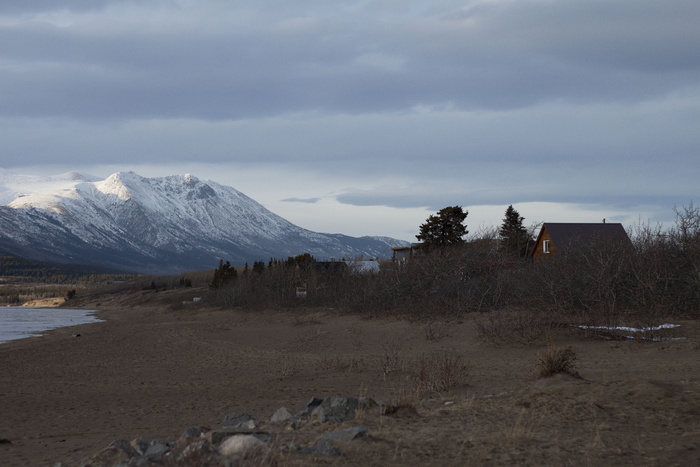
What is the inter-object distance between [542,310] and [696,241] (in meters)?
6.97

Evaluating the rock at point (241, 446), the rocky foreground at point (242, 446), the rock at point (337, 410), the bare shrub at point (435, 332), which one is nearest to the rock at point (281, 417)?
the rocky foreground at point (242, 446)

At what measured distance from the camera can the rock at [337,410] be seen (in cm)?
880

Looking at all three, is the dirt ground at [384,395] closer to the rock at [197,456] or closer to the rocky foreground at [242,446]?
the rocky foreground at [242,446]

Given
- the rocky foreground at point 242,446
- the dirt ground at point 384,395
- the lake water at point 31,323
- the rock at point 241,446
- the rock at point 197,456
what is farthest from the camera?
the lake water at point 31,323

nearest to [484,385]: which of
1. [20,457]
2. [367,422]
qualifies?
[367,422]

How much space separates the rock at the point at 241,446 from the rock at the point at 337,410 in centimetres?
199

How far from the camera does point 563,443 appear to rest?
7.11 m

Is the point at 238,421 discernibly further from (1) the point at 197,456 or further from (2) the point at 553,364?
(2) the point at 553,364

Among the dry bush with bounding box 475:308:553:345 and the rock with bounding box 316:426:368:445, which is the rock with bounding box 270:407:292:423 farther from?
the dry bush with bounding box 475:308:553:345

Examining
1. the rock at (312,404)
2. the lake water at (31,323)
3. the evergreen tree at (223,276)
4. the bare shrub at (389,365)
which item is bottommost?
the lake water at (31,323)

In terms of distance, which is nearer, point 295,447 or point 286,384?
point 295,447

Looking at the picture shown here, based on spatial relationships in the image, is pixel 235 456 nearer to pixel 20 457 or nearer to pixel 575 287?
pixel 20 457

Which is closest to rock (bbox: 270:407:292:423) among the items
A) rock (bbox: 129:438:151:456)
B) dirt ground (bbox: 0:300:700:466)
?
dirt ground (bbox: 0:300:700:466)

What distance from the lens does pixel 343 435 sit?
720 centimetres
